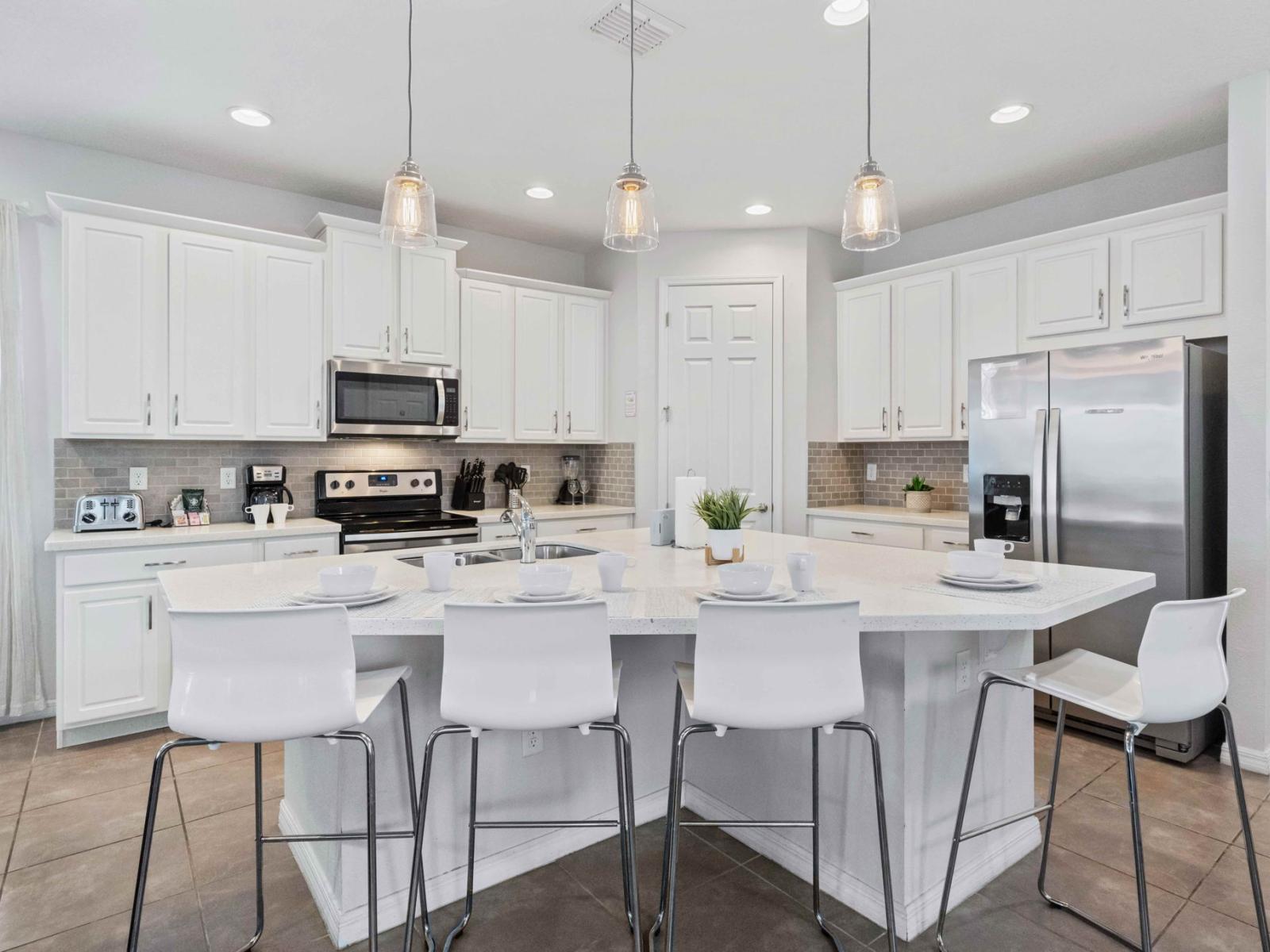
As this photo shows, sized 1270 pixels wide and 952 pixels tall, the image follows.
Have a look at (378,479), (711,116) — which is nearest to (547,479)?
(378,479)

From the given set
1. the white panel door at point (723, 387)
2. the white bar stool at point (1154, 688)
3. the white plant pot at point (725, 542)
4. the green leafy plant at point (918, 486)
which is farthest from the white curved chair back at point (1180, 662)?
the white panel door at point (723, 387)

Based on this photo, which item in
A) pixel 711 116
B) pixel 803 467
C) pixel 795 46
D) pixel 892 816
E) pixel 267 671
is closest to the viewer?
pixel 267 671

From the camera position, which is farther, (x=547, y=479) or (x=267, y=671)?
(x=547, y=479)

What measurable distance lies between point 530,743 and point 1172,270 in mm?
3391

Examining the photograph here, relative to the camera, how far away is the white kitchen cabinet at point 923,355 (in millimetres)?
4219

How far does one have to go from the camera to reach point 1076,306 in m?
3.64

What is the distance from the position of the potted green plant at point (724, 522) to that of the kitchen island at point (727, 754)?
A: 10 centimetres

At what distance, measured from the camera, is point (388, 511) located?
14.3 ft

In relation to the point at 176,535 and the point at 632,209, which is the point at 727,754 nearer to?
the point at 632,209

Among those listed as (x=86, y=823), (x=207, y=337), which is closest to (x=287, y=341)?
(x=207, y=337)

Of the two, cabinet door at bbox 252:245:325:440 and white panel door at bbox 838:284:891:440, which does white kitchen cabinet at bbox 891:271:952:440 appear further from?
cabinet door at bbox 252:245:325:440

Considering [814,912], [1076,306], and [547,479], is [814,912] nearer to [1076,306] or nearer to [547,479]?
[1076,306]

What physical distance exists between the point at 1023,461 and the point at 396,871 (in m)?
3.09

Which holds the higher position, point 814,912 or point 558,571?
point 558,571
